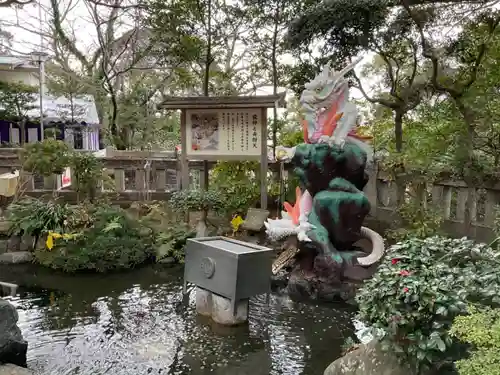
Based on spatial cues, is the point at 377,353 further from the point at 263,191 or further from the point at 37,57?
the point at 37,57

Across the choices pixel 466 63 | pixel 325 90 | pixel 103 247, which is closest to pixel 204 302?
pixel 103 247

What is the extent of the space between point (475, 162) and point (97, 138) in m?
22.4

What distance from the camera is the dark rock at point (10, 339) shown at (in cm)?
468

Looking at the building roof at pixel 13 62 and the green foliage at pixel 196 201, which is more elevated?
the building roof at pixel 13 62

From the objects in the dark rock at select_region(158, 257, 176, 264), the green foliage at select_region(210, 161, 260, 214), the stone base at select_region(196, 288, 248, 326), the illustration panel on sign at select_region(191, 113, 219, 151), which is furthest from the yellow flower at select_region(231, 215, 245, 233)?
the stone base at select_region(196, 288, 248, 326)

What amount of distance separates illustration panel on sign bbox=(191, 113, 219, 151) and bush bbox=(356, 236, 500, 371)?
7.39 metres

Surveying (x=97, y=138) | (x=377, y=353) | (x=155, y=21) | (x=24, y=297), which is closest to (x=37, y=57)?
(x=155, y=21)

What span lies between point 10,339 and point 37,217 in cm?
533

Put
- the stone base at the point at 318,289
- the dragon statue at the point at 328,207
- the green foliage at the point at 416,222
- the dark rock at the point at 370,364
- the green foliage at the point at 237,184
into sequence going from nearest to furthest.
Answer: the dark rock at the point at 370,364
the stone base at the point at 318,289
the dragon statue at the point at 328,207
the green foliage at the point at 416,222
the green foliage at the point at 237,184

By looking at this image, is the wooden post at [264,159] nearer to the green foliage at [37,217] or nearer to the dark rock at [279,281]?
the dark rock at [279,281]

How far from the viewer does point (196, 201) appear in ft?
31.3

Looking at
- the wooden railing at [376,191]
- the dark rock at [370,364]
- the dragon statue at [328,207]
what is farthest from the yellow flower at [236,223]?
the dark rock at [370,364]

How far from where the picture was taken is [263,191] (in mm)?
10484

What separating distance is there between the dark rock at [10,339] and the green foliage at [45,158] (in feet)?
19.4
